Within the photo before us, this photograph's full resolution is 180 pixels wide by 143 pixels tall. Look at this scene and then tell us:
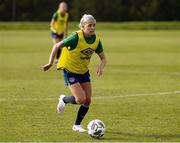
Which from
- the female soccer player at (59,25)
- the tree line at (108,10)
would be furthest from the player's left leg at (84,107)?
the tree line at (108,10)

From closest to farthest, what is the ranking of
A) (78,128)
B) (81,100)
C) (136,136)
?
(136,136) → (78,128) → (81,100)

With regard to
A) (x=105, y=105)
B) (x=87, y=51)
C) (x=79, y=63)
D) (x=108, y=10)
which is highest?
(x=87, y=51)

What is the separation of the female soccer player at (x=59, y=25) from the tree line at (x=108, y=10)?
2496 inches

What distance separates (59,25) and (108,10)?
2574 inches

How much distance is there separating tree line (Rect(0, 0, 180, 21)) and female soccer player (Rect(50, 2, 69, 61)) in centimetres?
6341

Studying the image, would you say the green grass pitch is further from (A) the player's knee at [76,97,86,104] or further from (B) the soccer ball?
(A) the player's knee at [76,97,86,104]

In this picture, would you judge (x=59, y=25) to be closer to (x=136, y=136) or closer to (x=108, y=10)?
(x=136, y=136)

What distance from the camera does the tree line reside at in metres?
90.5

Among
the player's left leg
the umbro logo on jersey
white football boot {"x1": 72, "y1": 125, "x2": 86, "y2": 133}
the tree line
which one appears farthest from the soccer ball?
the tree line

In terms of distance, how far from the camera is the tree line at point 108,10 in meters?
90.5

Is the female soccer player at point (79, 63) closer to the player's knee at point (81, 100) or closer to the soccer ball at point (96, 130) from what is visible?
the player's knee at point (81, 100)

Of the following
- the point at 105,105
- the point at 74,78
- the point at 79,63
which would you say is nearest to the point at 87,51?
the point at 79,63

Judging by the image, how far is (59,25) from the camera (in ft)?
88.8

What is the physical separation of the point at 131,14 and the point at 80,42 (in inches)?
3186
